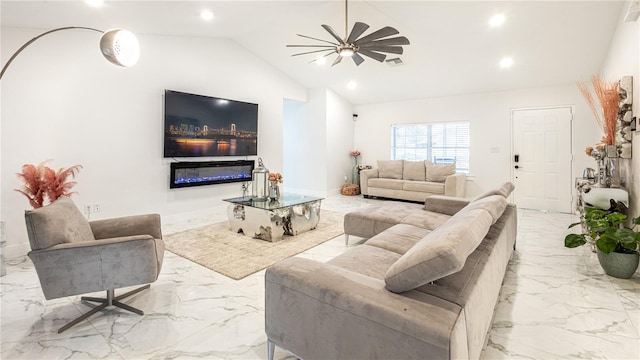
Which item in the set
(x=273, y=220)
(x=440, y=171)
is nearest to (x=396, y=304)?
(x=273, y=220)

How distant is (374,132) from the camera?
312 inches

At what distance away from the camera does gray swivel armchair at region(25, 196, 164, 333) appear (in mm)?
1886

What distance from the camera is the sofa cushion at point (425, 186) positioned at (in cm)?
627

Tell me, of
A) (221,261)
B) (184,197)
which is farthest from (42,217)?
(184,197)

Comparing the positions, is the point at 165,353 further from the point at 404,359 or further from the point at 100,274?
the point at 404,359

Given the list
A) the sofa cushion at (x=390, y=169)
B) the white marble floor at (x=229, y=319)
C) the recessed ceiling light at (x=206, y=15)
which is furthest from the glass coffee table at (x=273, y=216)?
the sofa cushion at (x=390, y=169)

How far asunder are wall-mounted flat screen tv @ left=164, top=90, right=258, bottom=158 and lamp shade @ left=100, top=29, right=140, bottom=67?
114 inches

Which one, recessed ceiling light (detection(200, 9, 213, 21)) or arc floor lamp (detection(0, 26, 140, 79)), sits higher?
recessed ceiling light (detection(200, 9, 213, 21))

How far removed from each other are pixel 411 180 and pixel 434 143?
1.18 m

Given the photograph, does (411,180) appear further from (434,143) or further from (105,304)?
(105,304)

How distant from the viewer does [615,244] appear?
2615 millimetres

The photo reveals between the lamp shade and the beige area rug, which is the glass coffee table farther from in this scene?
the lamp shade

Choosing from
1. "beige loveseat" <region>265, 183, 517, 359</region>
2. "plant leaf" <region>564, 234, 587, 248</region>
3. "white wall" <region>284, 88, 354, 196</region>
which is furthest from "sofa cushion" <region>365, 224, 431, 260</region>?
"white wall" <region>284, 88, 354, 196</region>

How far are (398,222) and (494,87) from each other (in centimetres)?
457
